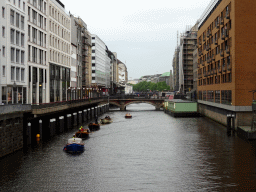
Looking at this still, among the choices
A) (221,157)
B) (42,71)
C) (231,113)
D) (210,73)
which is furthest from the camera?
(210,73)

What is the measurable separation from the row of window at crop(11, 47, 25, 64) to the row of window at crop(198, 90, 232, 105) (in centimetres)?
4598

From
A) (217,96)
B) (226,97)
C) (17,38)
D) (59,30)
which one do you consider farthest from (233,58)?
(59,30)

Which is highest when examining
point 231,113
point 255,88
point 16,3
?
point 16,3

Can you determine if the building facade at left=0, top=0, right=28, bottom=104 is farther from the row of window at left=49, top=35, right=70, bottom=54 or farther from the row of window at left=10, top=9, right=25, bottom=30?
the row of window at left=49, top=35, right=70, bottom=54

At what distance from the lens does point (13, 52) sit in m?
72.5

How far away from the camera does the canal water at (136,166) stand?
35562 millimetres

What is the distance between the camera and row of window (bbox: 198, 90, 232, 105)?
252 ft

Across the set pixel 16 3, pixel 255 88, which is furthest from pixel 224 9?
pixel 16 3

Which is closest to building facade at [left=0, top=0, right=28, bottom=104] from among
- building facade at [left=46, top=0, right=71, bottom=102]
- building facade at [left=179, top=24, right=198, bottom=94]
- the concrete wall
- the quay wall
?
the quay wall

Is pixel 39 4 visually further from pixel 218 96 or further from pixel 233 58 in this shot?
pixel 218 96

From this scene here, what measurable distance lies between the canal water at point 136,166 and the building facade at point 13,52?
613 inches

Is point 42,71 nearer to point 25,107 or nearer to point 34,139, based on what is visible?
point 34,139

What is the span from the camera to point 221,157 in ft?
159

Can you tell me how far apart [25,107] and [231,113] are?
44.9 m
